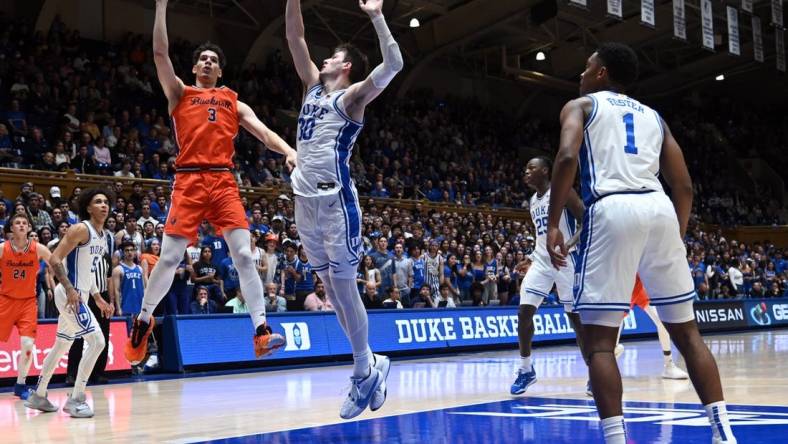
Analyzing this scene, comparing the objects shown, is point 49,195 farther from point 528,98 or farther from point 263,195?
point 528,98

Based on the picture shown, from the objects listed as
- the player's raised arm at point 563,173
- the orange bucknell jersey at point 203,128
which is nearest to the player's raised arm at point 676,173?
the player's raised arm at point 563,173

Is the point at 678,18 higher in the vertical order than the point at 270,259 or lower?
higher

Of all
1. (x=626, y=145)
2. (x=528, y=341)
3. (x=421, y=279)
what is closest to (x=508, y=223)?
(x=421, y=279)

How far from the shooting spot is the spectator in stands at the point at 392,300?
49.7 ft

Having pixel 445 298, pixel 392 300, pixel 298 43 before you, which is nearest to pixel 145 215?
pixel 392 300

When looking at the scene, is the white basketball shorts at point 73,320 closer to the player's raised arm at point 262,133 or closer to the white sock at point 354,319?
the player's raised arm at point 262,133

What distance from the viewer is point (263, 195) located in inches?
711

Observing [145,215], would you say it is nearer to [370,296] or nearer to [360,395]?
[370,296]

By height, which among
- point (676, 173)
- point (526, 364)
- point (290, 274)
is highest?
point (290, 274)

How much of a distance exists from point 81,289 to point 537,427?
4163 mm

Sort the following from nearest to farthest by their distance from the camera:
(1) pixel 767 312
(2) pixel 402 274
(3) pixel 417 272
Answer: (2) pixel 402 274 < (3) pixel 417 272 < (1) pixel 767 312

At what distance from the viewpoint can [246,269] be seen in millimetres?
6211

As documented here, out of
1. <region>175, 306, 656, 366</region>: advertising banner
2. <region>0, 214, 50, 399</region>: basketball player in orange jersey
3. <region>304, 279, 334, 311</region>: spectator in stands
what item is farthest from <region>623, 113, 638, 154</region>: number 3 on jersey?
<region>304, 279, 334, 311</region>: spectator in stands

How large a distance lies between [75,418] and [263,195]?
435 inches
